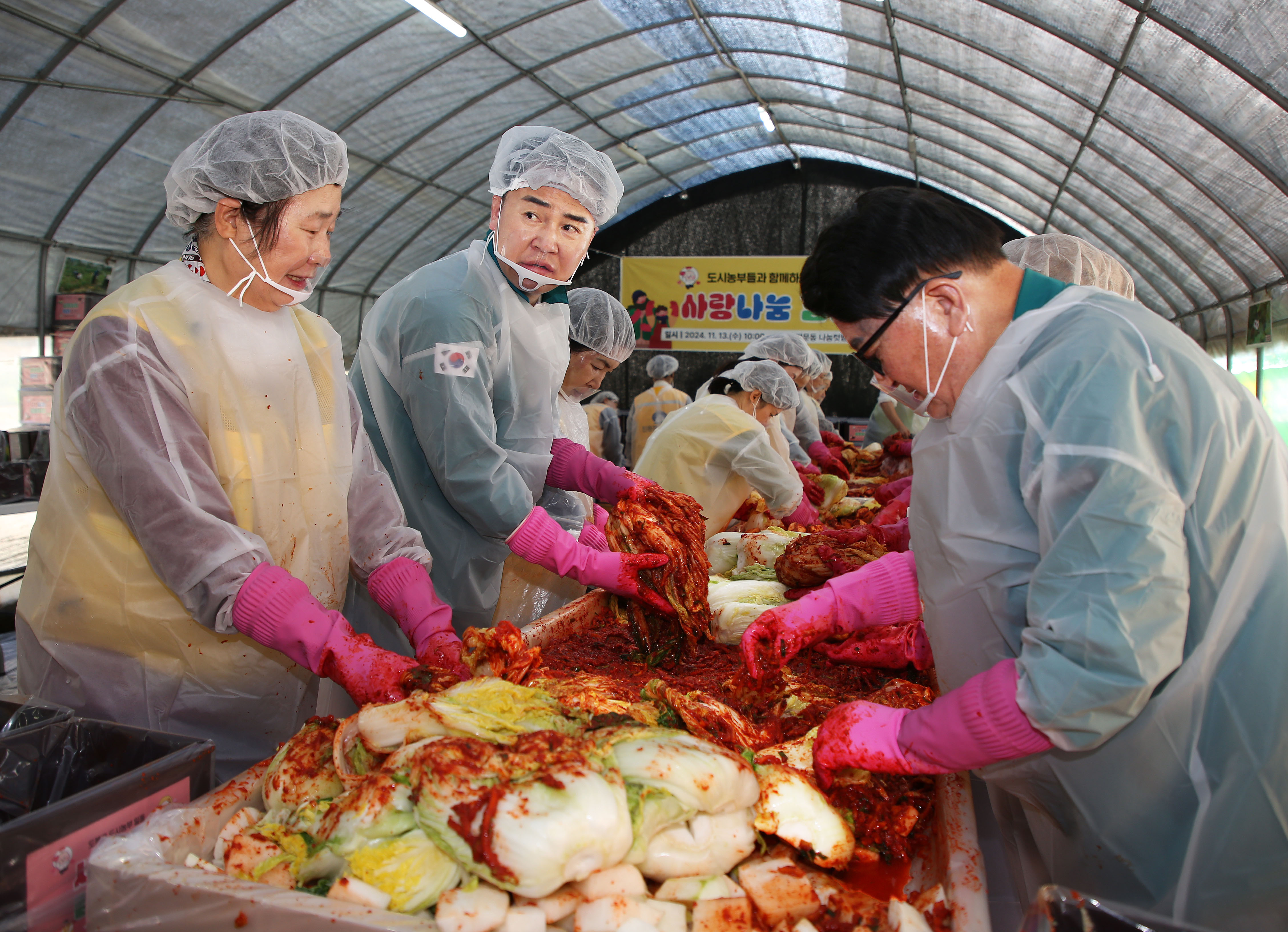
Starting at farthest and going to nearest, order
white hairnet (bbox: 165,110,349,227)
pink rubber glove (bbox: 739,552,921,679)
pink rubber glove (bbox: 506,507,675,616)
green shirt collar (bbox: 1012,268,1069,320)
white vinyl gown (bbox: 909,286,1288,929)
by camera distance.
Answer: pink rubber glove (bbox: 506,507,675,616) < pink rubber glove (bbox: 739,552,921,679) < white hairnet (bbox: 165,110,349,227) < green shirt collar (bbox: 1012,268,1069,320) < white vinyl gown (bbox: 909,286,1288,929)

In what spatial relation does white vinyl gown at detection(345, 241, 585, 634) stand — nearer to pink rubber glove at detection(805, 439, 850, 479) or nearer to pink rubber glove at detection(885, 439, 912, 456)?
pink rubber glove at detection(805, 439, 850, 479)

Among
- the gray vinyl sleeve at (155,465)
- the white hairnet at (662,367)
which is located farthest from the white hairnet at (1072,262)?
the white hairnet at (662,367)

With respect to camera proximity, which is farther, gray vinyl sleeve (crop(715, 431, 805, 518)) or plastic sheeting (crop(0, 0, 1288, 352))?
plastic sheeting (crop(0, 0, 1288, 352))

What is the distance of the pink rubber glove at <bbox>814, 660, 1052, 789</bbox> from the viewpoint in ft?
5.33

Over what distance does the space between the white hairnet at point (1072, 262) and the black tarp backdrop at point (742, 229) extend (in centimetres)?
1427

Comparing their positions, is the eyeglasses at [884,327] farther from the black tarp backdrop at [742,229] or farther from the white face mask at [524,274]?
the black tarp backdrop at [742,229]

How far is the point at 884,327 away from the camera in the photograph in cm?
188

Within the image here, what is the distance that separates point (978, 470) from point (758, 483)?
12.5 feet

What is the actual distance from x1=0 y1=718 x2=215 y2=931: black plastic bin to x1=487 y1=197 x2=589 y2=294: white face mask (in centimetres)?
215

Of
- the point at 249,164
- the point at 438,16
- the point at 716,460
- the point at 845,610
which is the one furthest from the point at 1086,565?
the point at 438,16

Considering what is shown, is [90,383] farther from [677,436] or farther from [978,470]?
[677,436]

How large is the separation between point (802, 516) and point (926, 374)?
4307 millimetres

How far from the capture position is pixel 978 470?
1851 mm

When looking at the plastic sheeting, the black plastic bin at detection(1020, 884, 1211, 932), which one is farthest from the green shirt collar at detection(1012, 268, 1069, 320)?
the plastic sheeting
